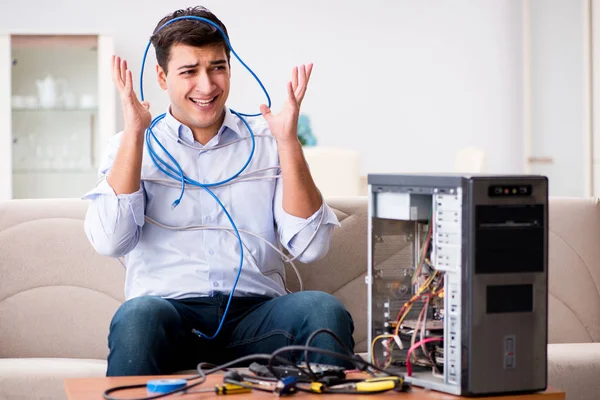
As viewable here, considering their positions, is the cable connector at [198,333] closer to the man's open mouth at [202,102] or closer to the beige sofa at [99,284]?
the beige sofa at [99,284]

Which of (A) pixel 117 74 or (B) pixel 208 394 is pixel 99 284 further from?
(B) pixel 208 394

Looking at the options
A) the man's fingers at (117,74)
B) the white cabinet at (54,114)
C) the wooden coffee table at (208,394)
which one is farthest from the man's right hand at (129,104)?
the white cabinet at (54,114)

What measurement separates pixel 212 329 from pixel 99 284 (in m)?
0.47

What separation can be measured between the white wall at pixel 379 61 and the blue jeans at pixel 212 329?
3597 mm

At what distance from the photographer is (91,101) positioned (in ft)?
16.2

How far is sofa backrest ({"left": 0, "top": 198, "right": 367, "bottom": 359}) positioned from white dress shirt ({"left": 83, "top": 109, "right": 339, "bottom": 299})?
0.66ft

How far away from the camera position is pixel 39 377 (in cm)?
191

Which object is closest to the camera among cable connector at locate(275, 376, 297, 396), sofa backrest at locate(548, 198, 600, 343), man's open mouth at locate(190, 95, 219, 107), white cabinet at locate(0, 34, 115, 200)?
cable connector at locate(275, 376, 297, 396)

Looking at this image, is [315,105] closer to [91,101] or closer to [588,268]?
[91,101]

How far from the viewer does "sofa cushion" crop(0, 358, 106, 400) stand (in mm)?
1891

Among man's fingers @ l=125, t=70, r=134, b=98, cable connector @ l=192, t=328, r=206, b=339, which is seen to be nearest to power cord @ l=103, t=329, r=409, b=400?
cable connector @ l=192, t=328, r=206, b=339

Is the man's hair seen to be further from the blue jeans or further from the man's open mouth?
the blue jeans

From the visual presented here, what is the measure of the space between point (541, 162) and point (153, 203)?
392cm

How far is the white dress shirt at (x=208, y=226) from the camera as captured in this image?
2.00m
